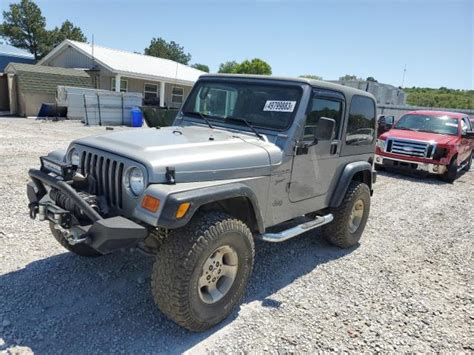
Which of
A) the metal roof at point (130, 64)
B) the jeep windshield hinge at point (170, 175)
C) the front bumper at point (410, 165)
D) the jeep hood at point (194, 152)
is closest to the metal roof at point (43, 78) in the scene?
the metal roof at point (130, 64)

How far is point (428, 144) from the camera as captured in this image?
9852mm

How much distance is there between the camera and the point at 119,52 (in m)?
26.5

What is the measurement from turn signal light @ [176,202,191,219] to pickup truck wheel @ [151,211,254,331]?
24 centimetres

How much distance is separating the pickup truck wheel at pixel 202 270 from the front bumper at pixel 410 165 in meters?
8.24

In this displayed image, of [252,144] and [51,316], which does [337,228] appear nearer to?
[252,144]

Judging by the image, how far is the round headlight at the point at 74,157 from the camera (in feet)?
11.1

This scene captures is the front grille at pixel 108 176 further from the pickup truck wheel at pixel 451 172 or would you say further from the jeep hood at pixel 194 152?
the pickup truck wheel at pixel 451 172

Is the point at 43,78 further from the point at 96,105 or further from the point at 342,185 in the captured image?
the point at 342,185

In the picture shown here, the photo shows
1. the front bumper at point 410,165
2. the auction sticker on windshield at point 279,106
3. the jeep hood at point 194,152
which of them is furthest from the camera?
the front bumper at point 410,165

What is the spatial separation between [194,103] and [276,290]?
233 cm

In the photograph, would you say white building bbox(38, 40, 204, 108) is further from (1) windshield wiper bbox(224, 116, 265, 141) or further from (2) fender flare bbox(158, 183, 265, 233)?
(2) fender flare bbox(158, 183, 265, 233)

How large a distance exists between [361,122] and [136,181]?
3.30m

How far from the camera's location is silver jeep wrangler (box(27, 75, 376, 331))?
8.95ft

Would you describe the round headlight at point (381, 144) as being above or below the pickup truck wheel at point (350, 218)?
above
